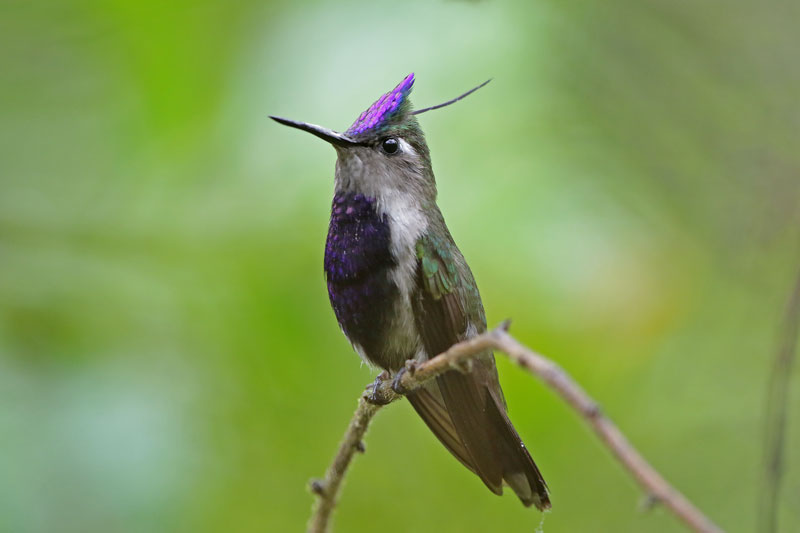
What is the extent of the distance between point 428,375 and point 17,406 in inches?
55.6

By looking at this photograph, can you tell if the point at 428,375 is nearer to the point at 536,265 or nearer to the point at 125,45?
the point at 536,265

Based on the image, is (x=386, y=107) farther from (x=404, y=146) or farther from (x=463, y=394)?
(x=463, y=394)

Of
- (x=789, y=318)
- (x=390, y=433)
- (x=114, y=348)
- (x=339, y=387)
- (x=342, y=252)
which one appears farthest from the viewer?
(x=390, y=433)

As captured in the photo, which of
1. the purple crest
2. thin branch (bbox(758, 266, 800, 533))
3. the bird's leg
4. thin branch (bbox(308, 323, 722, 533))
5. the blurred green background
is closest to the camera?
thin branch (bbox(308, 323, 722, 533))

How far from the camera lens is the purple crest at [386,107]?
2.46 m

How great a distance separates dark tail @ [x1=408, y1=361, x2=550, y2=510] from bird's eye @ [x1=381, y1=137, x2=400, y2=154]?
2.53ft

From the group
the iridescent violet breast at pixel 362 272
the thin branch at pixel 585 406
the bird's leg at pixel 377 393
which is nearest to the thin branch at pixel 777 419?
the thin branch at pixel 585 406

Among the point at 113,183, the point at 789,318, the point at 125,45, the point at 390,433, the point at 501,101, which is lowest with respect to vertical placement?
the point at 789,318

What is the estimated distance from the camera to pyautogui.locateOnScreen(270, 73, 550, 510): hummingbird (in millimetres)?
2049

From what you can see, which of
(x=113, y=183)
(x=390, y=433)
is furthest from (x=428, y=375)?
(x=113, y=183)

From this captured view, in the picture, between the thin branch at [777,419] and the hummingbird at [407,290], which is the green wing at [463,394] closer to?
the hummingbird at [407,290]

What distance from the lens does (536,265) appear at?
289 cm

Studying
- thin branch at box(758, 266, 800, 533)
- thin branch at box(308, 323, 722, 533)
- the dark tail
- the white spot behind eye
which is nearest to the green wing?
the dark tail

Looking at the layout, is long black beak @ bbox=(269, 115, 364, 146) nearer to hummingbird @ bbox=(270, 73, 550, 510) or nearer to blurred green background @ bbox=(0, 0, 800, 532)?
hummingbird @ bbox=(270, 73, 550, 510)
